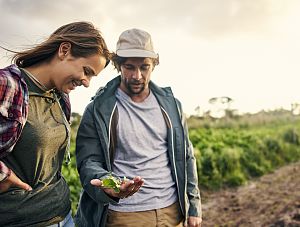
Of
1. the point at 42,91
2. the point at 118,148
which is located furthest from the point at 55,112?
the point at 118,148

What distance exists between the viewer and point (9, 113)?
5.24 feet

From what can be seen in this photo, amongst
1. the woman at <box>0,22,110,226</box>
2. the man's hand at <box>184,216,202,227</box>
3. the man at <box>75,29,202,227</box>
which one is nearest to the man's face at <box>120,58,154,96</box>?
the man at <box>75,29,202,227</box>

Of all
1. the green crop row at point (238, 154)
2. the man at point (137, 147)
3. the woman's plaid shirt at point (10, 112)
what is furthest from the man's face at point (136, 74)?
the green crop row at point (238, 154)

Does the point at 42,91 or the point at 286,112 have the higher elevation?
the point at 42,91

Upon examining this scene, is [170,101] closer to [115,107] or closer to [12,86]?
[115,107]

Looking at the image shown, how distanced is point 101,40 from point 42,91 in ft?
1.16

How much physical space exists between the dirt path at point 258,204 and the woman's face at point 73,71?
13.7ft

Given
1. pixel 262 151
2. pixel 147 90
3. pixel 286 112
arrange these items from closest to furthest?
pixel 147 90 < pixel 262 151 < pixel 286 112

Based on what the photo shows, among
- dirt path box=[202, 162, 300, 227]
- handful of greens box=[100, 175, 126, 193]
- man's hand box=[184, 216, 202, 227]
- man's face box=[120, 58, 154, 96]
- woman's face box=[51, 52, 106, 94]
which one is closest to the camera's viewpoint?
woman's face box=[51, 52, 106, 94]

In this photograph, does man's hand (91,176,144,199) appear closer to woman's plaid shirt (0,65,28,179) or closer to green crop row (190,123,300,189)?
woman's plaid shirt (0,65,28,179)

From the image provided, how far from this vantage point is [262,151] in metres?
10.9

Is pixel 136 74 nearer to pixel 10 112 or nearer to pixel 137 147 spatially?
pixel 137 147

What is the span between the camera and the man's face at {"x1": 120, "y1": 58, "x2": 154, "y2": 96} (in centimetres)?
248

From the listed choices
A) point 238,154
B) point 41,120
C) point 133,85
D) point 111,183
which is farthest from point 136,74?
point 238,154
